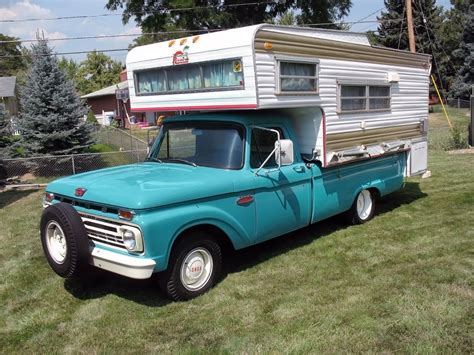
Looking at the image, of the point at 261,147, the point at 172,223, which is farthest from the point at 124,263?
the point at 261,147

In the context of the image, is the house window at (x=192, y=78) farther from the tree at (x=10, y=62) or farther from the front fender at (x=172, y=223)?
the tree at (x=10, y=62)

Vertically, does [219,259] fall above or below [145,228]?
below

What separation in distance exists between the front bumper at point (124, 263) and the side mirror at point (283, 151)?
6.25 ft

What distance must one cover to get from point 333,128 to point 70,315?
12.7 feet

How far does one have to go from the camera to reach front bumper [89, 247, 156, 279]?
4348mm

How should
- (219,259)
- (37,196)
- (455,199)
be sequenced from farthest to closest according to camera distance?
(37,196) < (455,199) < (219,259)

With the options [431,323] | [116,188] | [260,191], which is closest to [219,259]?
[260,191]

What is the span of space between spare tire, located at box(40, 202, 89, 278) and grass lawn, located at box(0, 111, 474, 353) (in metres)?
0.45

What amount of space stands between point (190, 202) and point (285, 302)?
132cm

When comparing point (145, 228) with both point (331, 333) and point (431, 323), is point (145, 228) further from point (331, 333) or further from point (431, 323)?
point (431, 323)

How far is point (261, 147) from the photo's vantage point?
5.73m

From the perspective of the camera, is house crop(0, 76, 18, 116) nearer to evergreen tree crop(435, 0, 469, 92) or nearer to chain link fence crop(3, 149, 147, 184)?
chain link fence crop(3, 149, 147, 184)

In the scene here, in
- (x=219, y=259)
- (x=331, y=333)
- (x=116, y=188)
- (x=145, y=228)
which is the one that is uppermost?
(x=116, y=188)

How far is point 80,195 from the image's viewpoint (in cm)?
484
